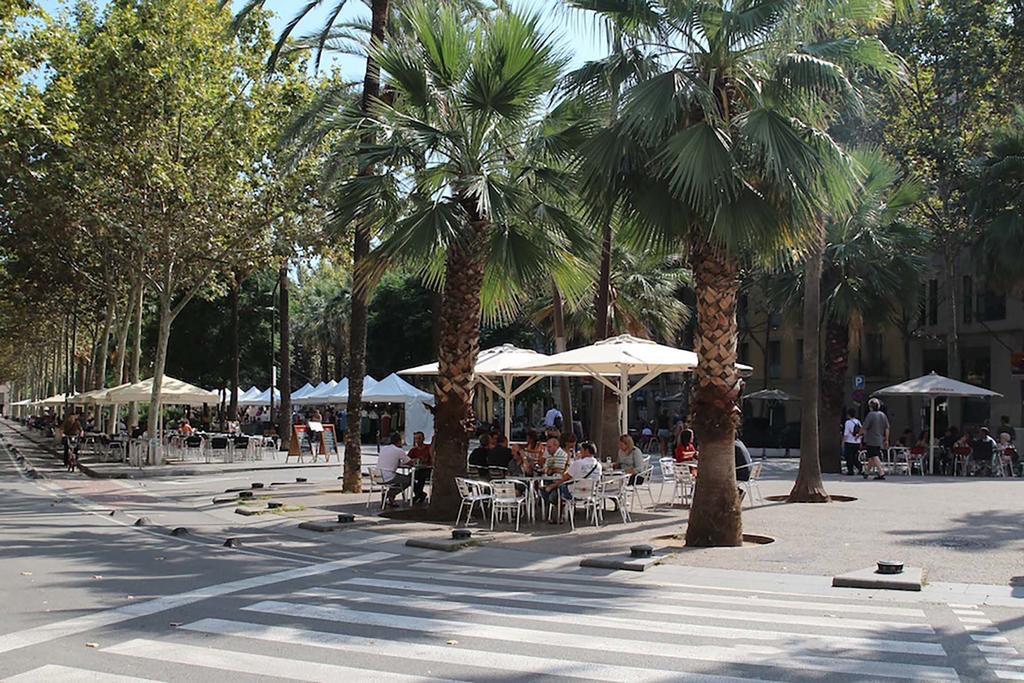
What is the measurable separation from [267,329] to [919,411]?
3460cm

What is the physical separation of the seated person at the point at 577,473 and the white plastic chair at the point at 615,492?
324 millimetres

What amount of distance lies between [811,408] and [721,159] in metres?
8.46

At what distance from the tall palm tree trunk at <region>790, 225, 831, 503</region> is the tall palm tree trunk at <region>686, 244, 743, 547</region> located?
20.2 ft

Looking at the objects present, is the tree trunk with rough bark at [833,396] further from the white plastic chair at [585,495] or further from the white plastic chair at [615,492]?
the white plastic chair at [585,495]

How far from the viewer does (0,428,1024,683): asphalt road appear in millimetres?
7301

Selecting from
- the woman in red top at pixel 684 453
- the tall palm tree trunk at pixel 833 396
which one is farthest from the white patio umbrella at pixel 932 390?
the woman in red top at pixel 684 453

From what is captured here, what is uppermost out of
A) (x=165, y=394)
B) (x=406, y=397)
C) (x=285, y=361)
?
(x=285, y=361)

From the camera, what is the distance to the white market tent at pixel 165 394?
33594 mm

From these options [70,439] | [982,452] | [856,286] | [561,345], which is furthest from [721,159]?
[70,439]

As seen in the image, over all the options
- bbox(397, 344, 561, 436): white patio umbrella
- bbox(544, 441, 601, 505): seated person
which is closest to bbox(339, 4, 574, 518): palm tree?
bbox(544, 441, 601, 505): seated person

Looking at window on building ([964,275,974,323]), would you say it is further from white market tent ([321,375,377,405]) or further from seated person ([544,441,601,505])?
seated person ([544,441,601,505])

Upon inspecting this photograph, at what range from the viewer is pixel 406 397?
36.8m

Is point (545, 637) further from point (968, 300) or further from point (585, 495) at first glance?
point (968, 300)

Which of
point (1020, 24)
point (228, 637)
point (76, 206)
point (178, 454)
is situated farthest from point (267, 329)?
point (228, 637)
